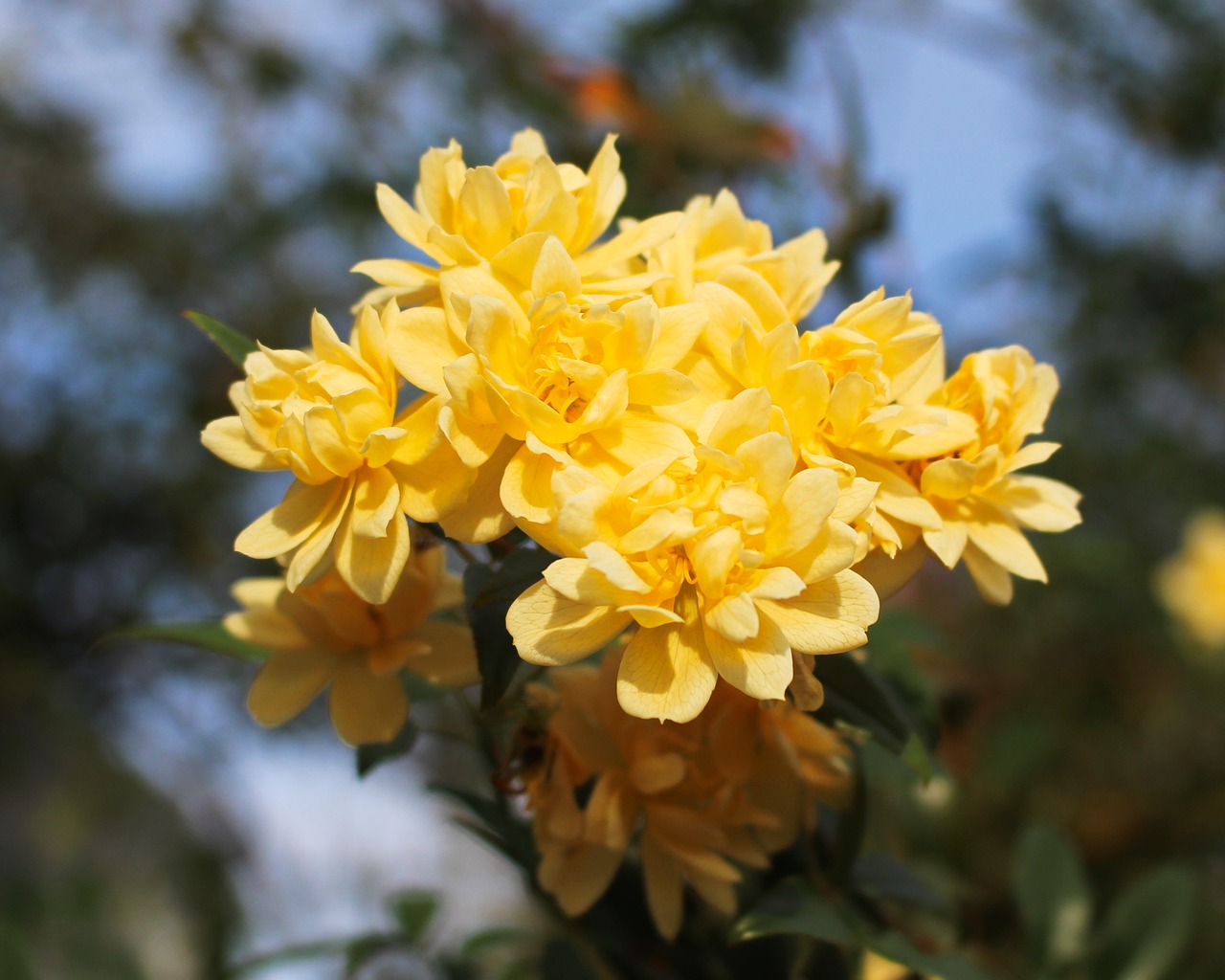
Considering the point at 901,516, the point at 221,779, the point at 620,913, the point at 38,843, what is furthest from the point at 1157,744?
the point at 38,843

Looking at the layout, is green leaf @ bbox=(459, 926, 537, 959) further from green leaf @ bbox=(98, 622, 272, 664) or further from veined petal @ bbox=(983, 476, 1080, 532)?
veined petal @ bbox=(983, 476, 1080, 532)

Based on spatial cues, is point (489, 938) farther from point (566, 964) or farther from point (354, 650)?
point (354, 650)

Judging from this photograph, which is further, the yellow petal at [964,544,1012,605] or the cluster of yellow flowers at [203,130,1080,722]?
the yellow petal at [964,544,1012,605]

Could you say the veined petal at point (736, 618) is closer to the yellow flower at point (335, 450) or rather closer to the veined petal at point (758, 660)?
the veined petal at point (758, 660)

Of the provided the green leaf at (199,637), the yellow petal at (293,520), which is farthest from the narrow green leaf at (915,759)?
the green leaf at (199,637)

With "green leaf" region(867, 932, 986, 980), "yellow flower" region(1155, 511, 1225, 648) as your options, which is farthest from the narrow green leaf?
"yellow flower" region(1155, 511, 1225, 648)

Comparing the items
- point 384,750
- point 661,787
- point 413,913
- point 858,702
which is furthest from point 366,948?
point 858,702

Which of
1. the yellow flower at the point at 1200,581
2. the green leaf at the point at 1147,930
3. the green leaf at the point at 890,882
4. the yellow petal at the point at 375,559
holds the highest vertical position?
the yellow petal at the point at 375,559
